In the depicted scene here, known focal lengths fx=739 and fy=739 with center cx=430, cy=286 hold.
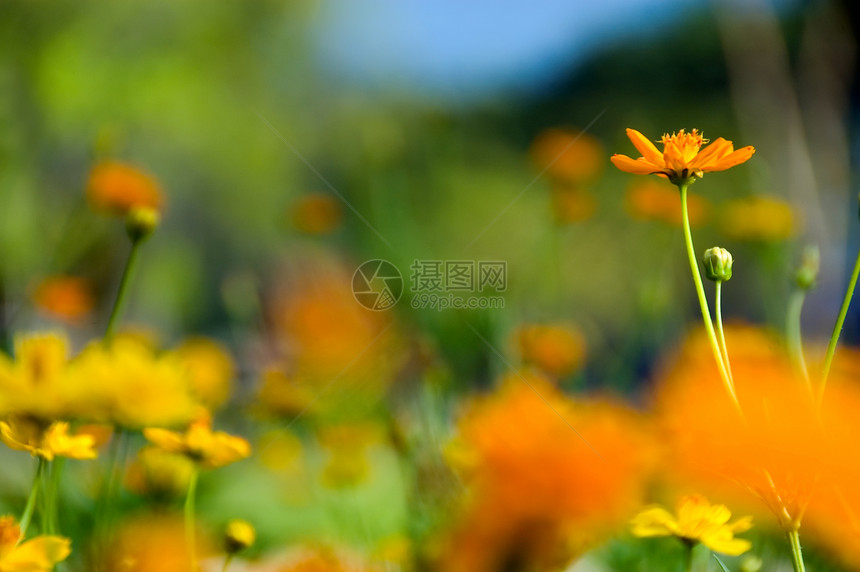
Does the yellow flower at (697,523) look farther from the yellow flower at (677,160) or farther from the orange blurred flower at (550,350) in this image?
the orange blurred flower at (550,350)

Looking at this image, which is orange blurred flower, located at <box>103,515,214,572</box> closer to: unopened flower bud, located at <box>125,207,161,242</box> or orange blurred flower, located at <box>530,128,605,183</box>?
unopened flower bud, located at <box>125,207,161,242</box>

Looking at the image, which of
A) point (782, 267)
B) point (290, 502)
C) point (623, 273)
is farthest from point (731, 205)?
point (623, 273)

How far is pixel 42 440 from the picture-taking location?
8.5 inches

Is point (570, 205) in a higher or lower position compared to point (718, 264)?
lower

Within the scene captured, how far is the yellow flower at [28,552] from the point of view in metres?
0.19

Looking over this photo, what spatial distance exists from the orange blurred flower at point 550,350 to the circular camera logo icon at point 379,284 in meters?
0.10

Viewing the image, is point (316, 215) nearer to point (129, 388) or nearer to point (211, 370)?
point (211, 370)

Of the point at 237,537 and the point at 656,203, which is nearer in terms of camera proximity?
the point at 237,537

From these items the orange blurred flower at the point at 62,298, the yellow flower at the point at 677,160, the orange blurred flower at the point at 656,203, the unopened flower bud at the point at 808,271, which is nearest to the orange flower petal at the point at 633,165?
the yellow flower at the point at 677,160

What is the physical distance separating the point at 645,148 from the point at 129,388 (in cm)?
17

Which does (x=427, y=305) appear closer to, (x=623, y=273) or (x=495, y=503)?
(x=495, y=503)

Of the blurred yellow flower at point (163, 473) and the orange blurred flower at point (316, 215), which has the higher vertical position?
the blurred yellow flower at point (163, 473)
